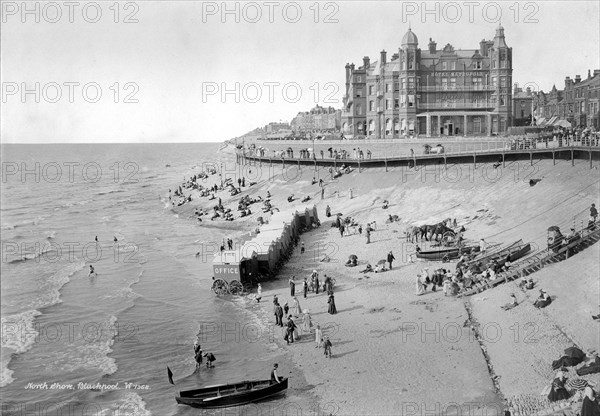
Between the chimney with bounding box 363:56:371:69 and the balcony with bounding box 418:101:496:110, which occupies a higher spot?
the chimney with bounding box 363:56:371:69

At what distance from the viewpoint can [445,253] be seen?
3609 centimetres

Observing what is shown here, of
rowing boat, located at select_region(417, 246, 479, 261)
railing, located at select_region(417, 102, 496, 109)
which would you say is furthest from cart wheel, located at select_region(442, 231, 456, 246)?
railing, located at select_region(417, 102, 496, 109)

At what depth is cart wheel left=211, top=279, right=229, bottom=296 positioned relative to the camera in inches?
1366

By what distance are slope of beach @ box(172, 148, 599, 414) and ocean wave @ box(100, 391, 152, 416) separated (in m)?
6.00

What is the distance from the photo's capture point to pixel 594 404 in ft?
54.7

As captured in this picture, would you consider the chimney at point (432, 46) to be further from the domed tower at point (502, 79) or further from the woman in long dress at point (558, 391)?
the woman in long dress at point (558, 391)

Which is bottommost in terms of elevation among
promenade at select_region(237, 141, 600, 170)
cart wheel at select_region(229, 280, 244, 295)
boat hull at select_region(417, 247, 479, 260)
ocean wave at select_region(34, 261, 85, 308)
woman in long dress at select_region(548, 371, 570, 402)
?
ocean wave at select_region(34, 261, 85, 308)

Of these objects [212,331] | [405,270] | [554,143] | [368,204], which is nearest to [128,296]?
[212,331]

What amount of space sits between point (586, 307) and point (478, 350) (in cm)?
445

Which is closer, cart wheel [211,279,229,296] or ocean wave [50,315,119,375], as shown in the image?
ocean wave [50,315,119,375]

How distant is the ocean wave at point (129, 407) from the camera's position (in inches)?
838

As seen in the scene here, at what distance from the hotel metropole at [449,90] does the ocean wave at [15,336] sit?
56.0 meters

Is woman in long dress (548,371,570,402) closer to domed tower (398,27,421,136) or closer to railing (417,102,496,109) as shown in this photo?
domed tower (398,27,421,136)

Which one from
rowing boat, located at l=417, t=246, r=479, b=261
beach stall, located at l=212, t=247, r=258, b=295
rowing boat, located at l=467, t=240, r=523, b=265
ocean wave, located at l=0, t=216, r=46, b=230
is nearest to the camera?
rowing boat, located at l=467, t=240, r=523, b=265
